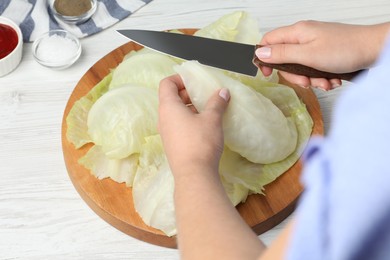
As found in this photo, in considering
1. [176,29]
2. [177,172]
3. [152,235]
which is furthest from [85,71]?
[177,172]

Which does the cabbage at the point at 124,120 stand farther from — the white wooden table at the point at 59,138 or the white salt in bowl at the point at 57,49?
the white salt in bowl at the point at 57,49

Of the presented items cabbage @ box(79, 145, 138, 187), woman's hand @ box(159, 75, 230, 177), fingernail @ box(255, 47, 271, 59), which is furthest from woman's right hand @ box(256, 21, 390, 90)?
cabbage @ box(79, 145, 138, 187)

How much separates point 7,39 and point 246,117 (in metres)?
0.61

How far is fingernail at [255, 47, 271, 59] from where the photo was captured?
105cm

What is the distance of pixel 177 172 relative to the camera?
839 mm

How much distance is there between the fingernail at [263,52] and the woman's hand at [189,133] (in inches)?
4.9

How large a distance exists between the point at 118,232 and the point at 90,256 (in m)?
0.07

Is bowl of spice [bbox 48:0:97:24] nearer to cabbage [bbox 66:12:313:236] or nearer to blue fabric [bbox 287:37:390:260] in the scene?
cabbage [bbox 66:12:313:236]

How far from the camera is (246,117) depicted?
3.47ft

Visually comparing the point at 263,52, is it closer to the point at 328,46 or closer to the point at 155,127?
the point at 328,46

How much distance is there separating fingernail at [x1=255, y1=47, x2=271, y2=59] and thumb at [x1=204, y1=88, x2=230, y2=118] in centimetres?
9

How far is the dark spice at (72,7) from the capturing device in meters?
1.42

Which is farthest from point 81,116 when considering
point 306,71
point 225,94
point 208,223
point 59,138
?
point 208,223

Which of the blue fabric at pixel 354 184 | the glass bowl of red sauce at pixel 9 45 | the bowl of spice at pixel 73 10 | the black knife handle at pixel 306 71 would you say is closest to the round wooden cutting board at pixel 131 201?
the black knife handle at pixel 306 71
